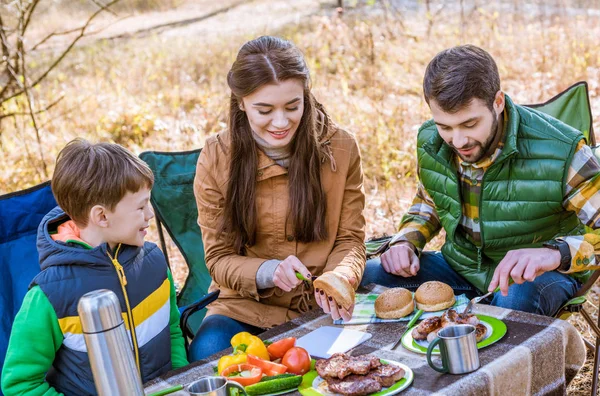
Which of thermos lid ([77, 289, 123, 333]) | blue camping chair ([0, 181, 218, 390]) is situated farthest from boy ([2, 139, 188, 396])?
thermos lid ([77, 289, 123, 333])

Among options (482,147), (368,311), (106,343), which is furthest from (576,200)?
(106,343)

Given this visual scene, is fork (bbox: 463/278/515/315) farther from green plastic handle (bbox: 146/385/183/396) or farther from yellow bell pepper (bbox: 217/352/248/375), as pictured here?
green plastic handle (bbox: 146/385/183/396)

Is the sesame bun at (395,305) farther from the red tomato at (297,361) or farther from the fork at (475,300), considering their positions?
the red tomato at (297,361)

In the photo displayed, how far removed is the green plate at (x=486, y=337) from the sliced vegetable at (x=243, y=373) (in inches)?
18.0

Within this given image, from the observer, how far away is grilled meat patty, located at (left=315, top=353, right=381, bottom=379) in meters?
1.96

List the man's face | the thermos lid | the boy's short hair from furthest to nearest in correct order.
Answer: the man's face, the boy's short hair, the thermos lid

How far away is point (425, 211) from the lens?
315cm

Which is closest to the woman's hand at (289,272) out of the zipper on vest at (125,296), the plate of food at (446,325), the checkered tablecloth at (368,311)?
the checkered tablecloth at (368,311)

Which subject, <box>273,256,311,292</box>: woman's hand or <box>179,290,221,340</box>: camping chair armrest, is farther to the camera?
<box>179,290,221,340</box>: camping chair armrest

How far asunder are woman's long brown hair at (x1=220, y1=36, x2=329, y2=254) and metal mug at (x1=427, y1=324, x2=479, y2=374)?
98 centimetres

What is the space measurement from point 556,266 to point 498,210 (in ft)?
1.19

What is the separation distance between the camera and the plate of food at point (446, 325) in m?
2.17

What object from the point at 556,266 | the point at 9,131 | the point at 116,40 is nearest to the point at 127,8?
the point at 116,40

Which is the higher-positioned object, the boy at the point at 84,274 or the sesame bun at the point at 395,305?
the boy at the point at 84,274
